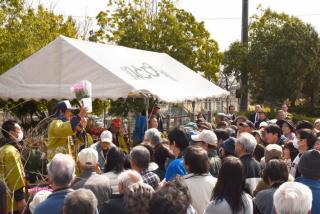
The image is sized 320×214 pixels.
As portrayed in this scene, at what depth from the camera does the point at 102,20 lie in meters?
25.3

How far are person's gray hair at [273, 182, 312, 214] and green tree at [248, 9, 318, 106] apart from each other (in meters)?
22.6

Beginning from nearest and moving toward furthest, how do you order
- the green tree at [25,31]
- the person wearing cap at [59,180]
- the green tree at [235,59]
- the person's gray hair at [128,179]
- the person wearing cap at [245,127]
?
1. the person wearing cap at [59,180]
2. the person's gray hair at [128,179]
3. the person wearing cap at [245,127]
4. the green tree at [25,31]
5. the green tree at [235,59]

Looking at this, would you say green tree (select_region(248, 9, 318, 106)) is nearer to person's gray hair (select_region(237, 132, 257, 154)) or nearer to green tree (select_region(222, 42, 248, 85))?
green tree (select_region(222, 42, 248, 85))

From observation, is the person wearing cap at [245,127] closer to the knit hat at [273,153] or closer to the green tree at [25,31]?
the knit hat at [273,153]

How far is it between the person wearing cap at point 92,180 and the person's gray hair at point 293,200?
1.80 m

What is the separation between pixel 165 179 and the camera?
566 centimetres

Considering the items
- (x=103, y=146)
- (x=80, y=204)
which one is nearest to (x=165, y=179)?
(x=80, y=204)

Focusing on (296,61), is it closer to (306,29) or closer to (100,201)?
(306,29)

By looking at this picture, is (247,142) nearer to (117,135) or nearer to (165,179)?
(165,179)

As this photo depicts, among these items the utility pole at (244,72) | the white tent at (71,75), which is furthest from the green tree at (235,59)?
the white tent at (71,75)

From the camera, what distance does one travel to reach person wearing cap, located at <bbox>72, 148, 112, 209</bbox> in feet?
16.1

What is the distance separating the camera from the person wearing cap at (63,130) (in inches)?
292

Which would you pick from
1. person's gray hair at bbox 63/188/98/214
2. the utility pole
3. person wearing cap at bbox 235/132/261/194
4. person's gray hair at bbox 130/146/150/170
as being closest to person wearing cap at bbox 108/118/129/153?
person wearing cap at bbox 235/132/261/194

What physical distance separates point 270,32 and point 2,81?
60.6ft
